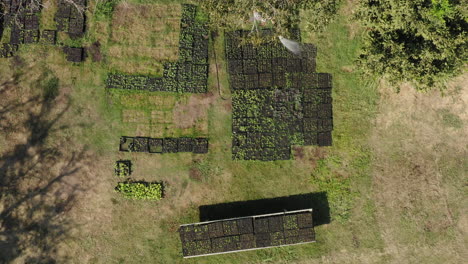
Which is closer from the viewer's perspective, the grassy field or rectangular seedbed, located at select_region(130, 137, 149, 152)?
the grassy field

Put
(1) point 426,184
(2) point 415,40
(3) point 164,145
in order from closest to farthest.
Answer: (2) point 415,40 → (1) point 426,184 → (3) point 164,145

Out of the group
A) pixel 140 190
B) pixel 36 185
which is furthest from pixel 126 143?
pixel 36 185

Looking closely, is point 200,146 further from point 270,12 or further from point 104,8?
point 104,8

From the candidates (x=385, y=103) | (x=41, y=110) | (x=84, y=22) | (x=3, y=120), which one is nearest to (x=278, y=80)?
(x=385, y=103)

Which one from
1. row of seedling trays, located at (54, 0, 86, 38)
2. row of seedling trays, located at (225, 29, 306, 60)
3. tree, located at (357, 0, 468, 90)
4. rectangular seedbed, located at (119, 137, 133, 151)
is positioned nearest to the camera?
tree, located at (357, 0, 468, 90)

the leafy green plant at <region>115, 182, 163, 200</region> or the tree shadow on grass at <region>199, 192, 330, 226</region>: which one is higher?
the leafy green plant at <region>115, 182, 163, 200</region>

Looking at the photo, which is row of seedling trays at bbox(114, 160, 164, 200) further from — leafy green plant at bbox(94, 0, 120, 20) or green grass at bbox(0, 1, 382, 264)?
leafy green plant at bbox(94, 0, 120, 20)

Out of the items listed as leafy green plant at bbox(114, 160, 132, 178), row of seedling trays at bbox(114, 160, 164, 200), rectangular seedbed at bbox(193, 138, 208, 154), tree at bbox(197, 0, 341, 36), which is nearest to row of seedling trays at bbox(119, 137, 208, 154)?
rectangular seedbed at bbox(193, 138, 208, 154)
